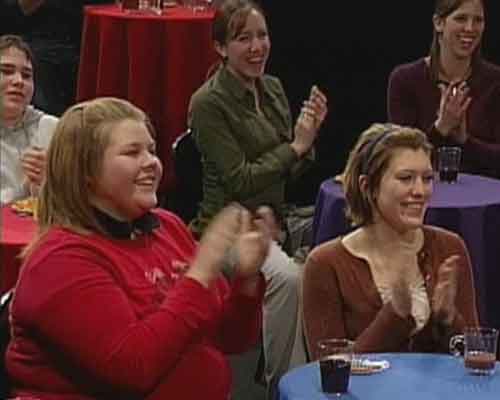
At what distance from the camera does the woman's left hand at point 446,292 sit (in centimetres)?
314

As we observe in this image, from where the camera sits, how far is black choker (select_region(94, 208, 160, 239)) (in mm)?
2719

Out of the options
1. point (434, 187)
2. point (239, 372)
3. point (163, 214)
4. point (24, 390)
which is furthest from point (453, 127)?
point (24, 390)

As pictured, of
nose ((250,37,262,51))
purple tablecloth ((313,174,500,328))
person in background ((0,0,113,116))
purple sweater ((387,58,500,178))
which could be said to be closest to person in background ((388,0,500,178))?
purple sweater ((387,58,500,178))

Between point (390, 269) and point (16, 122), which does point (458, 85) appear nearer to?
point (16, 122)

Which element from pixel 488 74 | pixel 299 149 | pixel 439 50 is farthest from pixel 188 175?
pixel 488 74

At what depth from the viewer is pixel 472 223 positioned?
14.3 ft

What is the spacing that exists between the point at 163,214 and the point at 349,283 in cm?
58

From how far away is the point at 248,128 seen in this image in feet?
15.5

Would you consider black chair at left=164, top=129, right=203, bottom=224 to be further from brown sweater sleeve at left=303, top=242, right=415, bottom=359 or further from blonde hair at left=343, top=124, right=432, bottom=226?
brown sweater sleeve at left=303, top=242, right=415, bottom=359

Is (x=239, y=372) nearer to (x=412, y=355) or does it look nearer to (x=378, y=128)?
(x=378, y=128)

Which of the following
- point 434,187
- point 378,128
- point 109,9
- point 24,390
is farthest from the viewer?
point 109,9

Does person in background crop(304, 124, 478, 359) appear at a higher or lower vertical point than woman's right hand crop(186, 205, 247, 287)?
lower

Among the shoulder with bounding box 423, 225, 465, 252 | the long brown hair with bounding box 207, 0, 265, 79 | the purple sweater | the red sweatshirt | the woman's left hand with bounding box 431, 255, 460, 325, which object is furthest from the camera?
the purple sweater

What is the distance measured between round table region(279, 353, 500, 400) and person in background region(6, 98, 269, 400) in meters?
0.17
